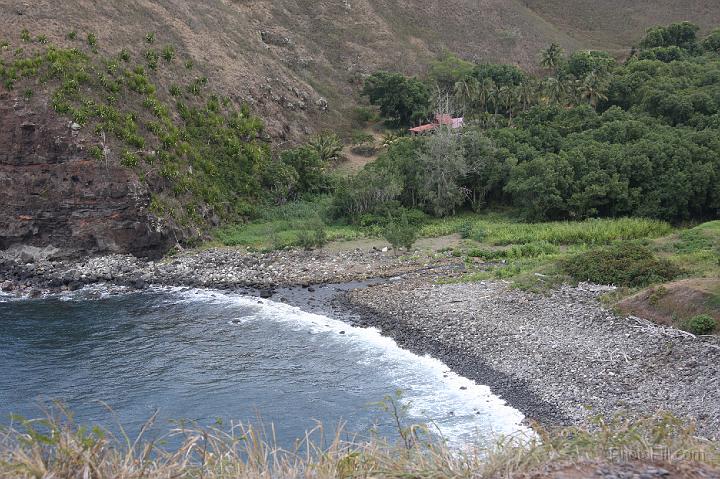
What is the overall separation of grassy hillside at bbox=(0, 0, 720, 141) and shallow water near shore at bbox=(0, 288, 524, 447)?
2954 centimetres

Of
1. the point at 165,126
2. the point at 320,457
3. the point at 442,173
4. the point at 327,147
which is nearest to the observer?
the point at 320,457

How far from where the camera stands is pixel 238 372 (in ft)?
92.7

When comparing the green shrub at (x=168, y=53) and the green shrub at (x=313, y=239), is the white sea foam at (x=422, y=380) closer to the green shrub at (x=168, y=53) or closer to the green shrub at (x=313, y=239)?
the green shrub at (x=313, y=239)

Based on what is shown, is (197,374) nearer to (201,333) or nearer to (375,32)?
(201,333)

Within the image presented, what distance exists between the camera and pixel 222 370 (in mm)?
28516

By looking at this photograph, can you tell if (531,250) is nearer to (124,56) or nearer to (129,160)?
(129,160)

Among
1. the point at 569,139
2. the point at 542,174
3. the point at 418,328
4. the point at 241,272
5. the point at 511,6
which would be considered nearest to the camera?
the point at 418,328

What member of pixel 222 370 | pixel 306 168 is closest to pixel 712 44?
pixel 306 168

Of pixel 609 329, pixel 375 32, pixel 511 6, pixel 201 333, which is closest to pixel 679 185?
pixel 609 329

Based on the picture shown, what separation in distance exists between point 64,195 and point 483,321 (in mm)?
30185

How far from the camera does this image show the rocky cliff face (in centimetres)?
4691

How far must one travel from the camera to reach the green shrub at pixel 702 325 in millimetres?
25391

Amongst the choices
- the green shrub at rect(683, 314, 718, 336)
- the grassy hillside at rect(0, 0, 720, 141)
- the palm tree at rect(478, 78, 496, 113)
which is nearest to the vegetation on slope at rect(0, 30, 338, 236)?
the grassy hillside at rect(0, 0, 720, 141)

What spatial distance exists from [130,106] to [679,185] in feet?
128
